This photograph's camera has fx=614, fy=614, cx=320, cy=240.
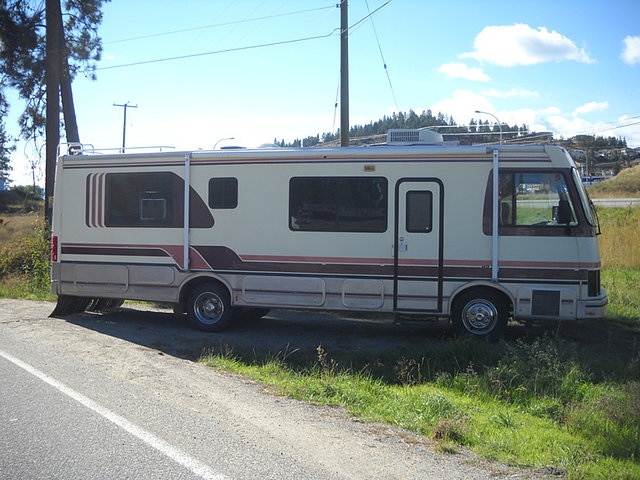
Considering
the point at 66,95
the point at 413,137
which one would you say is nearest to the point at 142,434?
the point at 413,137

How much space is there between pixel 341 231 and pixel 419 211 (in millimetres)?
1254

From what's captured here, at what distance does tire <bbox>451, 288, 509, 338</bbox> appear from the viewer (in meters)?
9.30

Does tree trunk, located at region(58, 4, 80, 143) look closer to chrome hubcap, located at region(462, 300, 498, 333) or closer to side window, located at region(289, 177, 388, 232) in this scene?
side window, located at region(289, 177, 388, 232)

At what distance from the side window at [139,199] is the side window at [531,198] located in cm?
547

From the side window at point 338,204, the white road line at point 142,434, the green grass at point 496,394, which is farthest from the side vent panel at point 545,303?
the white road line at point 142,434

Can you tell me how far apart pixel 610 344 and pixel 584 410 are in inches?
148

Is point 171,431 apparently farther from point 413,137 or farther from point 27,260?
point 27,260

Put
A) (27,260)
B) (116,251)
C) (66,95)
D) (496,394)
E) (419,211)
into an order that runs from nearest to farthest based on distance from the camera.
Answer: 1. (496,394)
2. (419,211)
3. (116,251)
4. (27,260)
5. (66,95)

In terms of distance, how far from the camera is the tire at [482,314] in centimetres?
930

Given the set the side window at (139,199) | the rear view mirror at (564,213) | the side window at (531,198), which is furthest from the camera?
the side window at (139,199)

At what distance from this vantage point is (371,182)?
9602 mm

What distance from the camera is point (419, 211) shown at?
372 inches

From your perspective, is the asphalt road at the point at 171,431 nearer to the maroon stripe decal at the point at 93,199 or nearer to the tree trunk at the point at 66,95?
the maroon stripe decal at the point at 93,199

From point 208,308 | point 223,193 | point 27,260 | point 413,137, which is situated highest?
point 413,137
